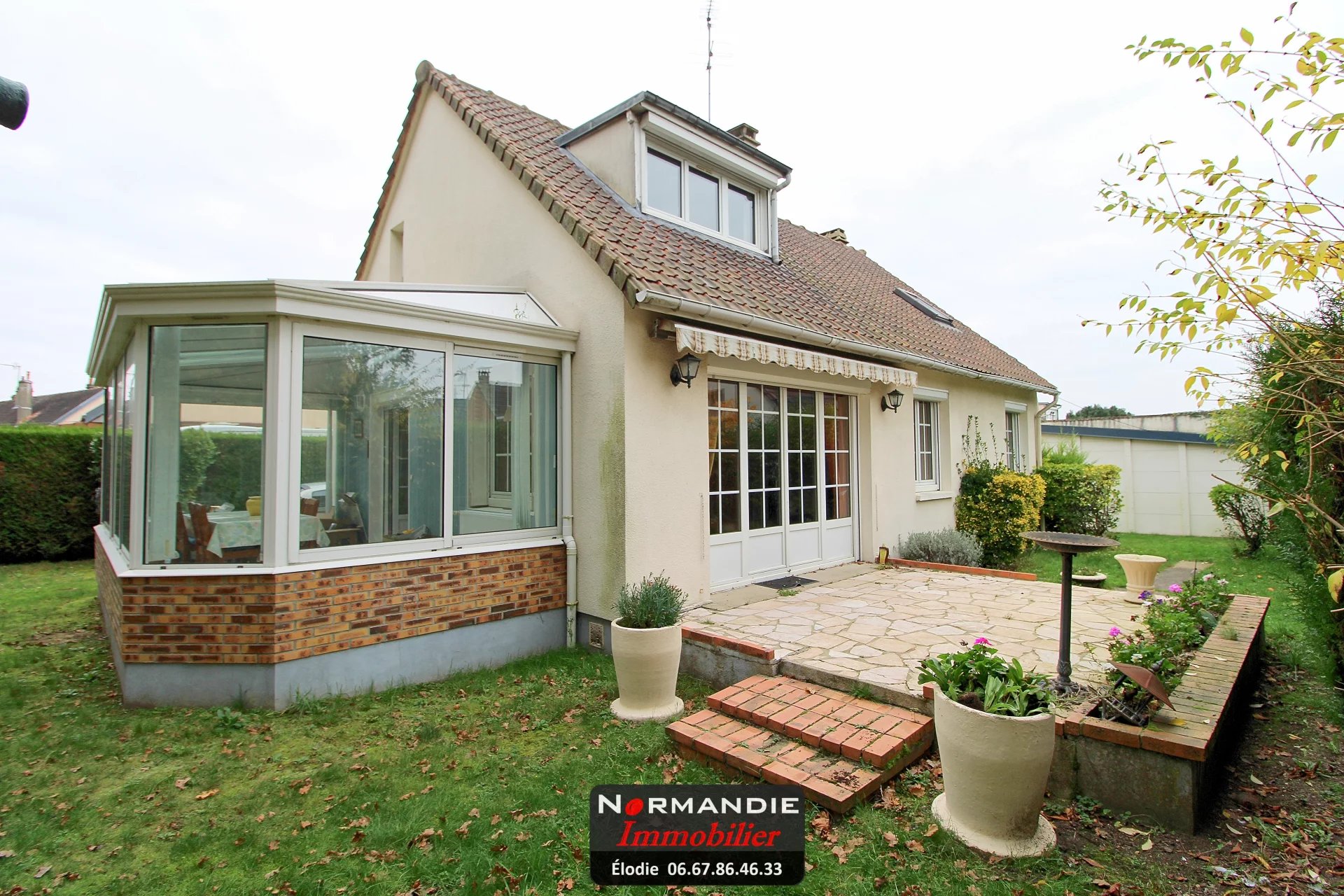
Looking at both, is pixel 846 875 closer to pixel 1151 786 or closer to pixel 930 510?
pixel 1151 786

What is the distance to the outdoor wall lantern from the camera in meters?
8.31

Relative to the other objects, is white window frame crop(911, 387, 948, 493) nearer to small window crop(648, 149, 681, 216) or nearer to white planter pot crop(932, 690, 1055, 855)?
small window crop(648, 149, 681, 216)

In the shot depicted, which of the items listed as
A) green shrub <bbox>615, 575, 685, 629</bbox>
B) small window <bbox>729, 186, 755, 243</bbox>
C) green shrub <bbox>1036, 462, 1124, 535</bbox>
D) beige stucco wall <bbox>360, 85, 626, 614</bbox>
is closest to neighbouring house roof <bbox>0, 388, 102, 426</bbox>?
beige stucco wall <bbox>360, 85, 626, 614</bbox>

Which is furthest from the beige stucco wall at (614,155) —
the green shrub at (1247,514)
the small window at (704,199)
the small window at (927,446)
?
the green shrub at (1247,514)

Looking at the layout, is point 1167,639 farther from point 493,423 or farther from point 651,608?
point 493,423

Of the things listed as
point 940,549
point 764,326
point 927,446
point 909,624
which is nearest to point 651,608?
point 909,624

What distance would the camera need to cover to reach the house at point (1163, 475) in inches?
782

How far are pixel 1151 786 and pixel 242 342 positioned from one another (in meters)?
8.74

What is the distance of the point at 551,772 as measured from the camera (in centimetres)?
505

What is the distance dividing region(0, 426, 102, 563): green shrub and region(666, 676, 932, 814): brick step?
59.3ft

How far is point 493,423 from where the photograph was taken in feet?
26.1

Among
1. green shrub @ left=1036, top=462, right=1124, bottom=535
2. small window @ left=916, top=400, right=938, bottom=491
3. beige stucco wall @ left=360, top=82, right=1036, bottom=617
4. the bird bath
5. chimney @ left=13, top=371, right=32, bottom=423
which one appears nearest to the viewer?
the bird bath

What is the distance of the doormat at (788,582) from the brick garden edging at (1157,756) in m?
5.10

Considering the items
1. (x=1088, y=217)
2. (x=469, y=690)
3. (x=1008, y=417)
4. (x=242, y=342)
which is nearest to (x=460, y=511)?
(x=469, y=690)
